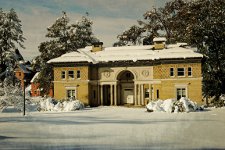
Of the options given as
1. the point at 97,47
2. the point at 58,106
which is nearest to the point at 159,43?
the point at 97,47

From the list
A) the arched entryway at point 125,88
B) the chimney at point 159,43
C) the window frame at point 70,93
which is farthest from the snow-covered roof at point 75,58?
the chimney at point 159,43

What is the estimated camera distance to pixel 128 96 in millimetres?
44594

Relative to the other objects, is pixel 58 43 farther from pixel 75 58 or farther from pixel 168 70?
pixel 168 70

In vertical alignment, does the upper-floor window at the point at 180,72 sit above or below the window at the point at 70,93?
above

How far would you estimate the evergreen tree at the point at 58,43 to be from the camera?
5366 cm

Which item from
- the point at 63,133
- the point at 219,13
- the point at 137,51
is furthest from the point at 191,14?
the point at 63,133

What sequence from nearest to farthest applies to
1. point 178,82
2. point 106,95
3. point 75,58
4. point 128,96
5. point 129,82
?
point 178,82, point 75,58, point 129,82, point 128,96, point 106,95

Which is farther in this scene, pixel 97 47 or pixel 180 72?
pixel 97 47

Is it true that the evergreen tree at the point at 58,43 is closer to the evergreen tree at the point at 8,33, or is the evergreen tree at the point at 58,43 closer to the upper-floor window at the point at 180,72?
the evergreen tree at the point at 8,33

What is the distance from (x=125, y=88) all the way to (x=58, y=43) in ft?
52.6

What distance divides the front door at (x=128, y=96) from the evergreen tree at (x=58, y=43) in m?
14.8

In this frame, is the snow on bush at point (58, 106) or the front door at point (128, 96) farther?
the front door at point (128, 96)

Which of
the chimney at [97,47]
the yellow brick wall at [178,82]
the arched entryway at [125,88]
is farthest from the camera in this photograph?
the chimney at [97,47]

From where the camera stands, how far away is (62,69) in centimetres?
4400
